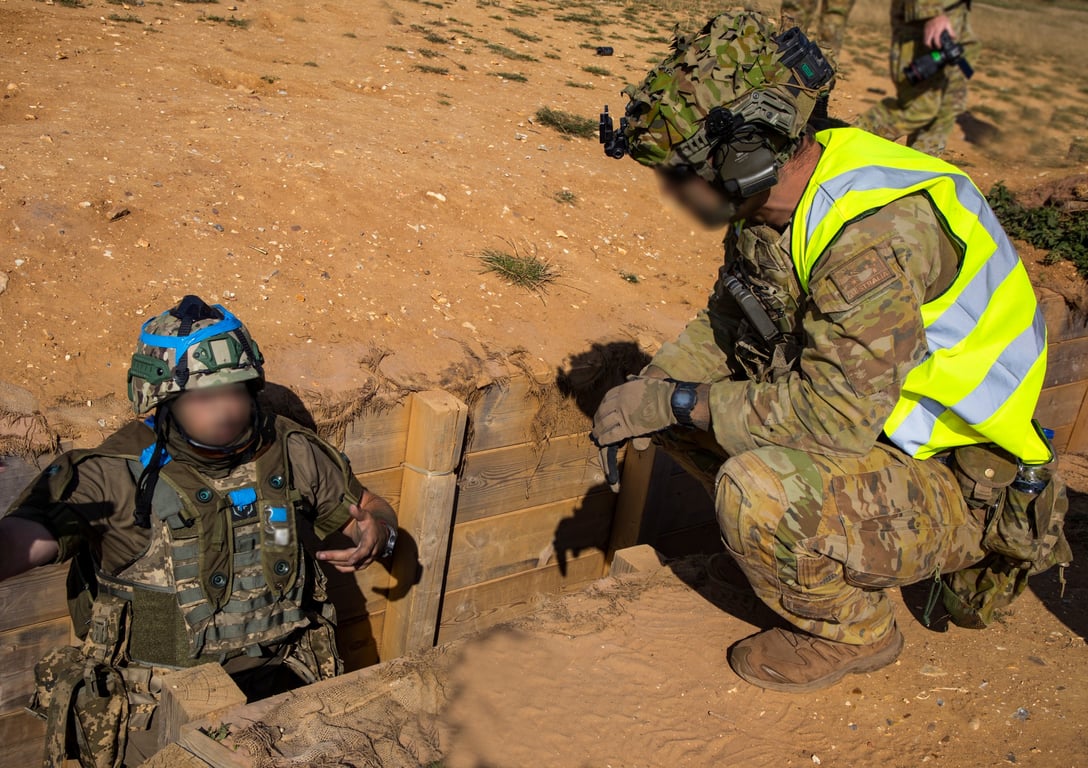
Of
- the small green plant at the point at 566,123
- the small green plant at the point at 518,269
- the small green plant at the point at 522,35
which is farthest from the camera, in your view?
the small green plant at the point at 522,35

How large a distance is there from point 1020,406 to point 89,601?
3137 mm

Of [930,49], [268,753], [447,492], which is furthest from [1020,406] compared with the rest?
[930,49]

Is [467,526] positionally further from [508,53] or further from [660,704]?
[508,53]

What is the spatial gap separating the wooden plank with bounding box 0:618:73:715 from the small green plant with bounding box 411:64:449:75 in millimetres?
5442

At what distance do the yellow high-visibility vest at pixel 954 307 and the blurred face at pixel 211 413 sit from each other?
1857 millimetres

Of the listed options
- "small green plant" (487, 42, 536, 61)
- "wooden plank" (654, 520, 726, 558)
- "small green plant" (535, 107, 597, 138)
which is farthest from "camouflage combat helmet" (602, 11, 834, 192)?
"small green plant" (487, 42, 536, 61)

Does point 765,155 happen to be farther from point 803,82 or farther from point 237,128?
point 237,128

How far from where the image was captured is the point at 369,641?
4.48 m

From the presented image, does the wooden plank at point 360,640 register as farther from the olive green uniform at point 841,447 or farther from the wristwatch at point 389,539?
the olive green uniform at point 841,447

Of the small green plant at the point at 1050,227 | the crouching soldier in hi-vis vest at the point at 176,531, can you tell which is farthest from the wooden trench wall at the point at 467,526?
the small green plant at the point at 1050,227

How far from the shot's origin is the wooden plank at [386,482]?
4089mm

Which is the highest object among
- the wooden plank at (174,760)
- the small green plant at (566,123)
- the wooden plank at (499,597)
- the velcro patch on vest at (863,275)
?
the velcro patch on vest at (863,275)

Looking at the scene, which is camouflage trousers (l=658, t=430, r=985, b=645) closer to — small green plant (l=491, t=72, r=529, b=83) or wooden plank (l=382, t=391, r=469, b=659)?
wooden plank (l=382, t=391, r=469, b=659)

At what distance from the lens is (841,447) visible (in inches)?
115
